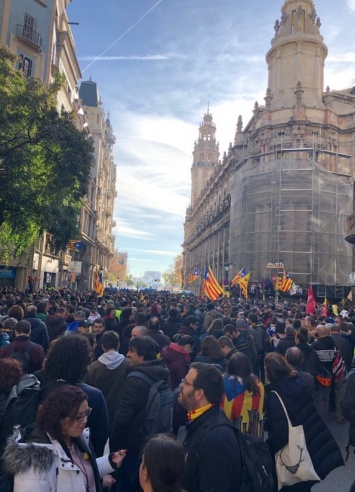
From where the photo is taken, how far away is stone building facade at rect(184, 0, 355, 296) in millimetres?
31641

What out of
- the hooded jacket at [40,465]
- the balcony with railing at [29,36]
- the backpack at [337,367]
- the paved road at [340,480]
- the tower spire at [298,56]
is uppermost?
the tower spire at [298,56]

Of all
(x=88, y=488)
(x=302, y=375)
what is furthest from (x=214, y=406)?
(x=302, y=375)

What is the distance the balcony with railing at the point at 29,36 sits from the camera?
2630cm

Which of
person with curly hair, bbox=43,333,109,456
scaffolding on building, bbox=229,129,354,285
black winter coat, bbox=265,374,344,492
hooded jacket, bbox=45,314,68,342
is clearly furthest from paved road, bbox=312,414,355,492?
scaffolding on building, bbox=229,129,354,285

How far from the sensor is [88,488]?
102 inches

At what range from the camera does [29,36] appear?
26938 mm

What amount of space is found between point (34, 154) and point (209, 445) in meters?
14.8

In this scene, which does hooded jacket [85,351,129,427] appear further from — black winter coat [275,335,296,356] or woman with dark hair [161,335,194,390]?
black winter coat [275,335,296,356]

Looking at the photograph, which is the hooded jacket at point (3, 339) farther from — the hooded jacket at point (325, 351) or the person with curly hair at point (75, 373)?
the hooded jacket at point (325, 351)

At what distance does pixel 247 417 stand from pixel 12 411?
2316 millimetres

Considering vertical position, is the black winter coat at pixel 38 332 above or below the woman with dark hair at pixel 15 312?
below

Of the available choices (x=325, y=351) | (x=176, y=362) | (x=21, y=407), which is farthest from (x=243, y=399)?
(x=325, y=351)

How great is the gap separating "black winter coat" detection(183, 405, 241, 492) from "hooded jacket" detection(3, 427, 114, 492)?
0.76 meters

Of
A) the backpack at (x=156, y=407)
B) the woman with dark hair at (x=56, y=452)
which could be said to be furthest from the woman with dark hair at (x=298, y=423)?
the woman with dark hair at (x=56, y=452)
